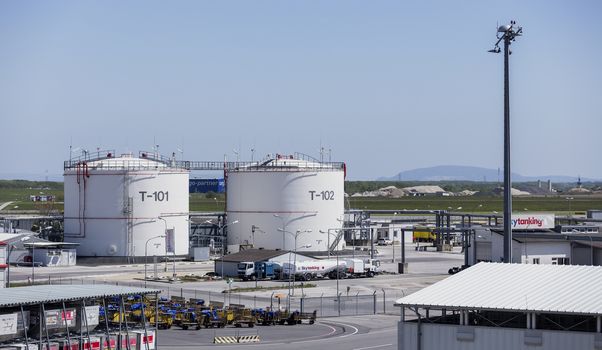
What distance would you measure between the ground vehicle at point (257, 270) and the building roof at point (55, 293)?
176 ft

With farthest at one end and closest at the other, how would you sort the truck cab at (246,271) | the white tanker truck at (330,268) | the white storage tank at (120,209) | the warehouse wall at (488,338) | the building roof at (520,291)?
the white storage tank at (120,209), the truck cab at (246,271), the white tanker truck at (330,268), the building roof at (520,291), the warehouse wall at (488,338)

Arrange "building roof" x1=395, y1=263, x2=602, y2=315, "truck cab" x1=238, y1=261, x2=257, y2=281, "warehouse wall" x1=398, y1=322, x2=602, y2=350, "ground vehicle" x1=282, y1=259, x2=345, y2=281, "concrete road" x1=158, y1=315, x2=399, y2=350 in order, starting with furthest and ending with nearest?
"truck cab" x1=238, y1=261, x2=257, y2=281 → "ground vehicle" x1=282, y1=259, x2=345, y2=281 → "concrete road" x1=158, y1=315, x2=399, y2=350 → "building roof" x1=395, y1=263, x2=602, y2=315 → "warehouse wall" x1=398, y1=322, x2=602, y2=350

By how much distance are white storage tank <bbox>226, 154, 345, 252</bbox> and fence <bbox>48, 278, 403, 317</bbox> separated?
33318mm

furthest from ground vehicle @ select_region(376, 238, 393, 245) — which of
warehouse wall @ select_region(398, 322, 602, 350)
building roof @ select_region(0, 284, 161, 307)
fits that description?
warehouse wall @ select_region(398, 322, 602, 350)

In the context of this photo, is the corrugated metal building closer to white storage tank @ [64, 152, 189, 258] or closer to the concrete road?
the concrete road

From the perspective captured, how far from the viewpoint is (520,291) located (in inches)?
1489

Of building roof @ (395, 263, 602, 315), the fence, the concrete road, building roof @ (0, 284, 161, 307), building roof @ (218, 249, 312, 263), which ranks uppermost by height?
building roof @ (395, 263, 602, 315)

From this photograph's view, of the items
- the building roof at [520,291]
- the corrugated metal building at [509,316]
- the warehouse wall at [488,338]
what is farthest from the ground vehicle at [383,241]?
the warehouse wall at [488,338]

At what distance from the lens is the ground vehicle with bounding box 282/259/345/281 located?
10000cm

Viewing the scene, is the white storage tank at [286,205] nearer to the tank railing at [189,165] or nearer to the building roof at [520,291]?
the tank railing at [189,165]

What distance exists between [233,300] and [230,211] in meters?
45.5

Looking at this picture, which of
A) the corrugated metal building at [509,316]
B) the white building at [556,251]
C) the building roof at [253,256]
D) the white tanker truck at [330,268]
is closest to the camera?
the corrugated metal building at [509,316]

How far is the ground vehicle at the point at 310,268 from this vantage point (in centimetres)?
10000

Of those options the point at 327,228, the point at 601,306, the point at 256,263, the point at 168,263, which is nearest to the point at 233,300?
the point at 256,263
